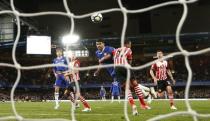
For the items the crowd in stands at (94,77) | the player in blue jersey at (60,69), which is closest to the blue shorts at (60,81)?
the player in blue jersey at (60,69)

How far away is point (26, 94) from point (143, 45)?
996 cm

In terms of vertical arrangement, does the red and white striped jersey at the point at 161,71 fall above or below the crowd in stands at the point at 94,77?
above

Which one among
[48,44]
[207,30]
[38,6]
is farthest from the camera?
[38,6]

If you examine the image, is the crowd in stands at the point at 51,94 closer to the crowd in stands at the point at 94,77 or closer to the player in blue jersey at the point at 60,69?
the crowd in stands at the point at 94,77

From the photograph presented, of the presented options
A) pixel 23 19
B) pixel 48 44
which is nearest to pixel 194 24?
pixel 48 44

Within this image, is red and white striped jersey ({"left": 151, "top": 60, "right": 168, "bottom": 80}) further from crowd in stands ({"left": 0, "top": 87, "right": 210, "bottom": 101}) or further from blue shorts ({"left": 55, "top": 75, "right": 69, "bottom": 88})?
crowd in stands ({"left": 0, "top": 87, "right": 210, "bottom": 101})

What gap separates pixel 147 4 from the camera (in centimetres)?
2950

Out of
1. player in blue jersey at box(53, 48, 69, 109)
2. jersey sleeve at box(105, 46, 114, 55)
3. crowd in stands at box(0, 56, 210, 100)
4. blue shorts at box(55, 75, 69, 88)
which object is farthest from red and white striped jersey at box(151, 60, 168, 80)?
crowd in stands at box(0, 56, 210, 100)

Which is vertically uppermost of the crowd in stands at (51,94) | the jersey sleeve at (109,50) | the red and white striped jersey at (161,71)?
the jersey sleeve at (109,50)

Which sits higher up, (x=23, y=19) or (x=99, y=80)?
(x=23, y=19)

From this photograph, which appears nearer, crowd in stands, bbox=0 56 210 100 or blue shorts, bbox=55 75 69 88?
blue shorts, bbox=55 75 69 88

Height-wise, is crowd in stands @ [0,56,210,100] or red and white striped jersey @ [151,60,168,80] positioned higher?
red and white striped jersey @ [151,60,168,80]

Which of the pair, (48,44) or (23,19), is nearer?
(48,44)

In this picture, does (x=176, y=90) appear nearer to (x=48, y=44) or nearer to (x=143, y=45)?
(x=143, y=45)
